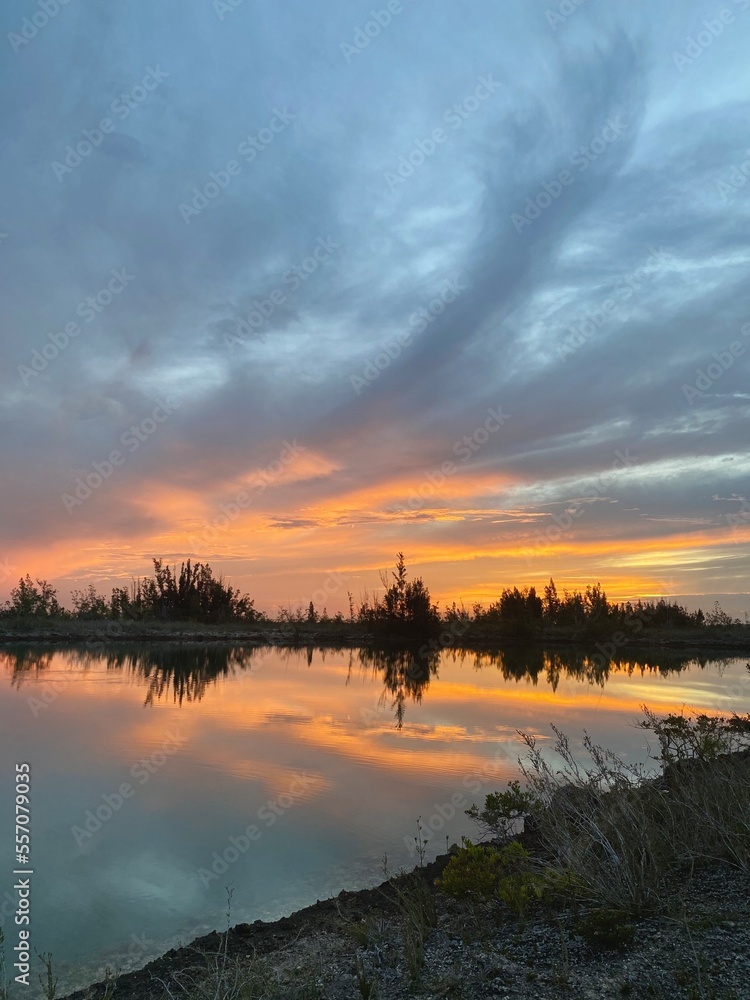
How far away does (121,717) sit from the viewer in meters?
14.6

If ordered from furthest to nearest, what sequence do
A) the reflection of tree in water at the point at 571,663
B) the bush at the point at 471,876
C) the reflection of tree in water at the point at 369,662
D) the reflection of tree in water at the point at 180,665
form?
the reflection of tree in water at the point at 571,663 < the reflection of tree in water at the point at 369,662 < the reflection of tree in water at the point at 180,665 < the bush at the point at 471,876

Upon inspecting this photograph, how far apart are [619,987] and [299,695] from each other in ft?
53.1

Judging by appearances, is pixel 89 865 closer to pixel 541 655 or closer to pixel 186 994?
pixel 186 994

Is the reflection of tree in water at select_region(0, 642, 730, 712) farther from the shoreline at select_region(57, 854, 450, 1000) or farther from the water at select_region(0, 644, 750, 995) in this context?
the shoreline at select_region(57, 854, 450, 1000)

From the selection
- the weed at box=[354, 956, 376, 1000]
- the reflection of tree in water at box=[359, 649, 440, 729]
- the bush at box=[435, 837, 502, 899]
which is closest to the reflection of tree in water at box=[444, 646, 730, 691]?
the reflection of tree in water at box=[359, 649, 440, 729]

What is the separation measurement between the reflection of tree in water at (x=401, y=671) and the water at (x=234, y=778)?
234 mm

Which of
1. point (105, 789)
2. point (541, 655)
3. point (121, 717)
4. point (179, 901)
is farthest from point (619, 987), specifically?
point (541, 655)

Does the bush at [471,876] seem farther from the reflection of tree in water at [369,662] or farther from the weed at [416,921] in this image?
the reflection of tree in water at [369,662]

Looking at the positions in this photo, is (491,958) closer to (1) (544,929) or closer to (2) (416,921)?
(1) (544,929)

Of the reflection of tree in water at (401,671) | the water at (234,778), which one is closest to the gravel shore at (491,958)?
the water at (234,778)

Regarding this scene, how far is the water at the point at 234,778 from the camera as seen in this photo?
19.6 ft

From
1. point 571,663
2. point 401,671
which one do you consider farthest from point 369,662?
point 571,663

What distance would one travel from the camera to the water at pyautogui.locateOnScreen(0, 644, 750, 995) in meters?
5.98

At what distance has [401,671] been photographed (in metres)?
27.9
